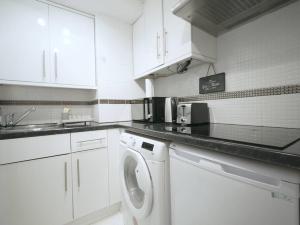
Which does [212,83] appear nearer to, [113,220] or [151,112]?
[151,112]

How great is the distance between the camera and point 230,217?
0.61 meters

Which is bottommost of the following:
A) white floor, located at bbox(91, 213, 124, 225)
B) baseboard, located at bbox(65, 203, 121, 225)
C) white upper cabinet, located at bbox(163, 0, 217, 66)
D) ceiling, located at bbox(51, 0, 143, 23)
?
white floor, located at bbox(91, 213, 124, 225)

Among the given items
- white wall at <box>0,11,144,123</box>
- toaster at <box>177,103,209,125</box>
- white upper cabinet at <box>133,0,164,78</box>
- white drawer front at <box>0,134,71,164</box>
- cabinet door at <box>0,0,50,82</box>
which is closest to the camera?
white drawer front at <box>0,134,71,164</box>

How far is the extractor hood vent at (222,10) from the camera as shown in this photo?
3.21 ft

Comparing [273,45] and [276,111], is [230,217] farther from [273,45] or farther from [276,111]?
[273,45]

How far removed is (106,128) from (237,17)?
1478 mm

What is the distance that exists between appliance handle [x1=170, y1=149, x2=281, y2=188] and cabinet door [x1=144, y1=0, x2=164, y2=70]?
101 centimetres

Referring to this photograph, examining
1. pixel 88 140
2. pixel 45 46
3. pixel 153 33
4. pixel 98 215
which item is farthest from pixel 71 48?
pixel 98 215

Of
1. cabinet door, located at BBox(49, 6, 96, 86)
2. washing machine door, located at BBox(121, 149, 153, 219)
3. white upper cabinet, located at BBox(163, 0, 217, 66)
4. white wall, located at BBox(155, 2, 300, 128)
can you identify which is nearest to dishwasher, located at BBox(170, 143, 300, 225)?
washing machine door, located at BBox(121, 149, 153, 219)

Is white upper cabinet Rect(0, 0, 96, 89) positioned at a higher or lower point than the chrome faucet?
higher

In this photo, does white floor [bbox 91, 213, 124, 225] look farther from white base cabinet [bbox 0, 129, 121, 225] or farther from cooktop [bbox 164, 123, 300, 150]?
cooktop [bbox 164, 123, 300, 150]

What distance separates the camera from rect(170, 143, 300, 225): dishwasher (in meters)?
0.48

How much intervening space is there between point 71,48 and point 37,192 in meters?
1.43

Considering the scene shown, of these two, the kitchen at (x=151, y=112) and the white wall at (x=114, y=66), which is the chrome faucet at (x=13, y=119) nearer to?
the kitchen at (x=151, y=112)
